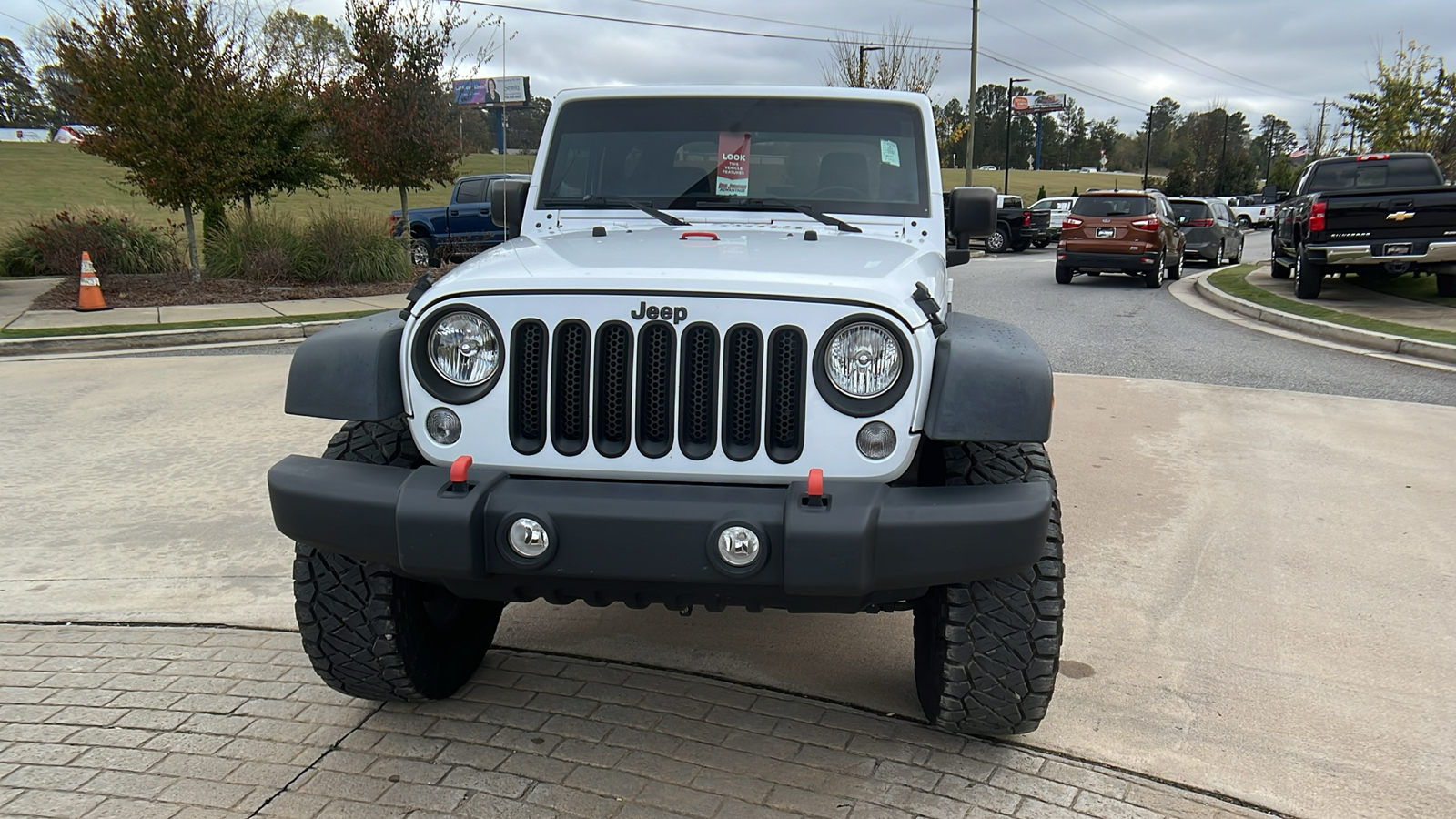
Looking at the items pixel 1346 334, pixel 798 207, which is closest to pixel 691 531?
pixel 798 207

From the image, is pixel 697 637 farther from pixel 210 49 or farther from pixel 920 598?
pixel 210 49

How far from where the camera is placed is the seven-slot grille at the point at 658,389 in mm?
2508

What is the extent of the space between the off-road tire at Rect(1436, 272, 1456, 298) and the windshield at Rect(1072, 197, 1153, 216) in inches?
165

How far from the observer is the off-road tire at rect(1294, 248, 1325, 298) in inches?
520

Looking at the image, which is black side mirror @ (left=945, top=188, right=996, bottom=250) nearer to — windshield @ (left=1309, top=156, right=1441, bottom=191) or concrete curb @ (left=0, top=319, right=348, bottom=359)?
concrete curb @ (left=0, top=319, right=348, bottom=359)

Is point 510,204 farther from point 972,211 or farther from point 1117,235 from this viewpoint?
point 1117,235

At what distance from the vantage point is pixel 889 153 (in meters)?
4.05

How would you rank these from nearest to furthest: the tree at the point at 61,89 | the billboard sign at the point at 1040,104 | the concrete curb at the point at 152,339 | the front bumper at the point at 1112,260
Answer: the concrete curb at the point at 152,339 < the tree at the point at 61,89 < the front bumper at the point at 1112,260 < the billboard sign at the point at 1040,104

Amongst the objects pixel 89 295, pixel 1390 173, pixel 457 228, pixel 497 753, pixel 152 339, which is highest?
pixel 1390 173

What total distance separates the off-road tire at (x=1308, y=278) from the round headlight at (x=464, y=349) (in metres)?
13.2

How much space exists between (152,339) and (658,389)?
32.9ft

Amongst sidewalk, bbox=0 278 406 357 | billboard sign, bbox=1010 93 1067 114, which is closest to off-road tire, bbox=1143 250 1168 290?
sidewalk, bbox=0 278 406 357

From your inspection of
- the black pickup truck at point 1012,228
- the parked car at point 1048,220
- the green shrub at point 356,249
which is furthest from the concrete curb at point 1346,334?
the parked car at point 1048,220

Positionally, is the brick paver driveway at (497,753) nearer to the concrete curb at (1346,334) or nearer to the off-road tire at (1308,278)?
the concrete curb at (1346,334)
